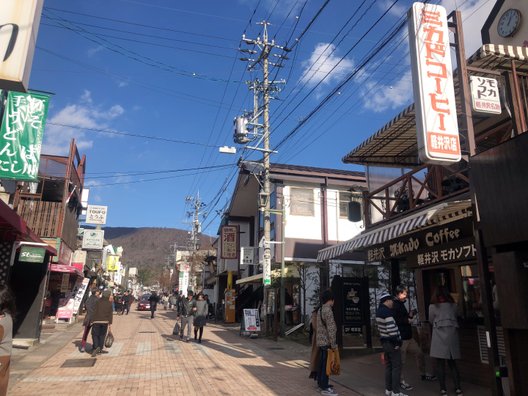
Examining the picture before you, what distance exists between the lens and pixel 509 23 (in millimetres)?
11719

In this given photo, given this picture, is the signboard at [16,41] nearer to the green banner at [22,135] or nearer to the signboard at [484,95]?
the green banner at [22,135]

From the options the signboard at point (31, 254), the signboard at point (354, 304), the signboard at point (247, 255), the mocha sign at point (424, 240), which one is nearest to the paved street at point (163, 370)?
the signboard at point (354, 304)

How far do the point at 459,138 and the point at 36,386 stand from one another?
342 inches

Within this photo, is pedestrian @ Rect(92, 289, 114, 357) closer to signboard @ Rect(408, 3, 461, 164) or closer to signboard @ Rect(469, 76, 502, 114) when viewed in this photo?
signboard @ Rect(408, 3, 461, 164)

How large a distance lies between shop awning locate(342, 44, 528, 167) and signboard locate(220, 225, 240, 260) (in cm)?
1586

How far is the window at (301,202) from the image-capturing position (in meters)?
22.8

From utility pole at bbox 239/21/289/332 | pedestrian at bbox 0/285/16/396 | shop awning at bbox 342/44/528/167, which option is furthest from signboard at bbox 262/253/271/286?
pedestrian at bbox 0/285/16/396

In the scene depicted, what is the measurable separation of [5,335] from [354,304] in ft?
29.8

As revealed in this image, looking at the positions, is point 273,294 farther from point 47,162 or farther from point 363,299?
point 47,162

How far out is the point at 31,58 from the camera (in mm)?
6383

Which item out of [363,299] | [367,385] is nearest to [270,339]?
[363,299]

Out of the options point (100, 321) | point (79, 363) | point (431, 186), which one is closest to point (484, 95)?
point (431, 186)

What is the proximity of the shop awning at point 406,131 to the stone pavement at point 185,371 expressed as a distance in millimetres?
5323

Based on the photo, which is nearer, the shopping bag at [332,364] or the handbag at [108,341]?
the shopping bag at [332,364]
